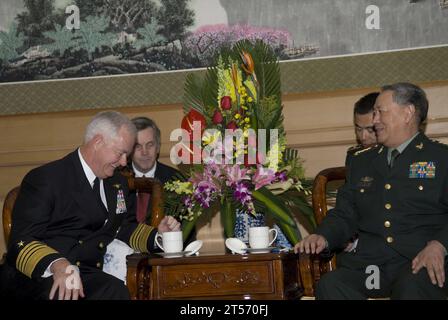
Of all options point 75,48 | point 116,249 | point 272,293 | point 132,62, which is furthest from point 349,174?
point 75,48

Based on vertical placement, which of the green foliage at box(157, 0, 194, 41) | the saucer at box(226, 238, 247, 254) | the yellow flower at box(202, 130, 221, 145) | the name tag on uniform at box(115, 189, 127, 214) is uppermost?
the green foliage at box(157, 0, 194, 41)

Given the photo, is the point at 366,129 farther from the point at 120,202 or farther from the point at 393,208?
the point at 120,202

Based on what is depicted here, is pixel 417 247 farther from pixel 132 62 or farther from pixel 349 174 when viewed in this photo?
pixel 132 62

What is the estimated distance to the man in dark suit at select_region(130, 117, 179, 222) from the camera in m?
5.44

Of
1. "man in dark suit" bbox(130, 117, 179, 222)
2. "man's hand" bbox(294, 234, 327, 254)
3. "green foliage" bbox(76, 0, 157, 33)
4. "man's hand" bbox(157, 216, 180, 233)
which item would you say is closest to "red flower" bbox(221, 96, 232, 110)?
"man's hand" bbox(157, 216, 180, 233)

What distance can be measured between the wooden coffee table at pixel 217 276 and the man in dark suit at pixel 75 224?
6.8 inches

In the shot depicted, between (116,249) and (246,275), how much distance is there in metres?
0.95

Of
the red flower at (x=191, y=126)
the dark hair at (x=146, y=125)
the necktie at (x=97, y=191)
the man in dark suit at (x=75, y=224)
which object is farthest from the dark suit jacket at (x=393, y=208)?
the dark hair at (x=146, y=125)

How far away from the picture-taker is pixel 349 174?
14.5ft

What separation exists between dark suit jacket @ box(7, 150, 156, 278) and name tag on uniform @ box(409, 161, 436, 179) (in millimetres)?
1467

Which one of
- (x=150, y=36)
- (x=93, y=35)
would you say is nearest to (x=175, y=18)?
(x=150, y=36)

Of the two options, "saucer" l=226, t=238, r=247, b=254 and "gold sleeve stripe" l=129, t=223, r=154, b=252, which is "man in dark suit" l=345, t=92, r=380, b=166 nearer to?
"saucer" l=226, t=238, r=247, b=254

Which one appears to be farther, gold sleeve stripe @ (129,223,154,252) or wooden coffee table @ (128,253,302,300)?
gold sleeve stripe @ (129,223,154,252)

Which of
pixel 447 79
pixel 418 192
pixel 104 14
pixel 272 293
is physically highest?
pixel 104 14
